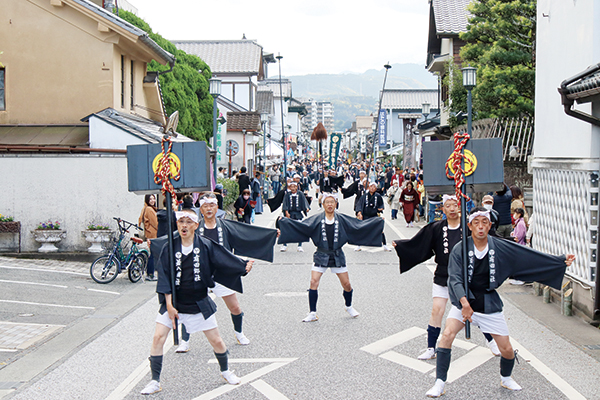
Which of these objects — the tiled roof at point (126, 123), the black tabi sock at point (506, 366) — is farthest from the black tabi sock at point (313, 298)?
the tiled roof at point (126, 123)

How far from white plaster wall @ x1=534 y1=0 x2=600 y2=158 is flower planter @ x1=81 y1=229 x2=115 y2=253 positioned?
31.9 feet

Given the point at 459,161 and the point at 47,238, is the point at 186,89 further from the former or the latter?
the point at 459,161

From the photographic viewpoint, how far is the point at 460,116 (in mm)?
24297

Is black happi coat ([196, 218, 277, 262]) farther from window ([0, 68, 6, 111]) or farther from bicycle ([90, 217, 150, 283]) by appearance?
window ([0, 68, 6, 111])

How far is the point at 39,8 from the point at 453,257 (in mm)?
14538

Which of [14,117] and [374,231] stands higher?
[14,117]

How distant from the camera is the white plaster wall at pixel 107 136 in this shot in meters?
15.5

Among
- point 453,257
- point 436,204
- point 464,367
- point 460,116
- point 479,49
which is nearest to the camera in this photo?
point 453,257

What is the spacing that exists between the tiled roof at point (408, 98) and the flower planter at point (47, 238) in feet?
187

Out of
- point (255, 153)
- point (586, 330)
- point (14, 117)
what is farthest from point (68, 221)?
point (255, 153)

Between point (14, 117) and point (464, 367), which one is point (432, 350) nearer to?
point (464, 367)

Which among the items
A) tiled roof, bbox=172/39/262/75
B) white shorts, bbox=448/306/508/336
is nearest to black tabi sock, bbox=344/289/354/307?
white shorts, bbox=448/306/508/336

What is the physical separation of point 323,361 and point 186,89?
2594 centimetres

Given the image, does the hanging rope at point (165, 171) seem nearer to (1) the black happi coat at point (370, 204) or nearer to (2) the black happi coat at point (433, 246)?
(2) the black happi coat at point (433, 246)
